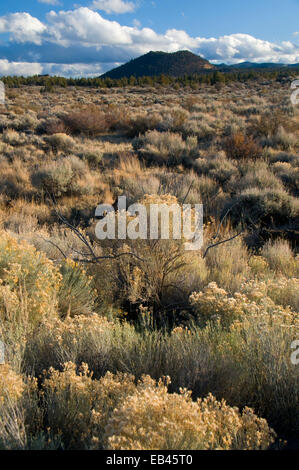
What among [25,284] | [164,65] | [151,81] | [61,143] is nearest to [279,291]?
[25,284]

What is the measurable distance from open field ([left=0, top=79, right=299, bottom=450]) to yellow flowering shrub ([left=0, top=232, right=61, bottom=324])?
0.06 ft

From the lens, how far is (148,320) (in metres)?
3.24

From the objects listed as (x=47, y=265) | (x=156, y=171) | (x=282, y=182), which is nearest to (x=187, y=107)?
(x=156, y=171)

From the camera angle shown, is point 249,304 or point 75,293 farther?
point 75,293

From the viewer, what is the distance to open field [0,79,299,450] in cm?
194

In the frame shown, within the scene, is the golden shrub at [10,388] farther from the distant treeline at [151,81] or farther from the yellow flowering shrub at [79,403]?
the distant treeline at [151,81]

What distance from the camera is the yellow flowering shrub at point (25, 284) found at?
130 inches

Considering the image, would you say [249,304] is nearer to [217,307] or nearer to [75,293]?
[217,307]

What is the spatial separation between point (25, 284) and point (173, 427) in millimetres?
2454

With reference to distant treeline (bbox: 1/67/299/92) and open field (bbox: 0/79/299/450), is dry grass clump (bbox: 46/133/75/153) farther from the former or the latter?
distant treeline (bbox: 1/67/299/92)

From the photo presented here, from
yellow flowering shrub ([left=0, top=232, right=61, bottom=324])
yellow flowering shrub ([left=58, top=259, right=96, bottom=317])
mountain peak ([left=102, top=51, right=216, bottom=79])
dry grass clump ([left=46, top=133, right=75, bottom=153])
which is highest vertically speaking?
mountain peak ([left=102, top=51, right=216, bottom=79])

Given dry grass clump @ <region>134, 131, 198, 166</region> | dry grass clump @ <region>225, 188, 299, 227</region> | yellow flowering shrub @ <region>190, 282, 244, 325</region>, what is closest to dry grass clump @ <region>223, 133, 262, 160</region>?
dry grass clump @ <region>134, 131, 198, 166</region>

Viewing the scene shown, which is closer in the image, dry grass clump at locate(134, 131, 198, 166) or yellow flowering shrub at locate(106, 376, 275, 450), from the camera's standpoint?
yellow flowering shrub at locate(106, 376, 275, 450)
